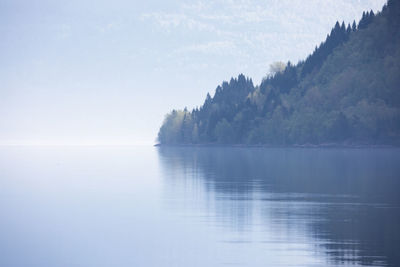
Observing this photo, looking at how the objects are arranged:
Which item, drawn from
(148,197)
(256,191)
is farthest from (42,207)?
(256,191)

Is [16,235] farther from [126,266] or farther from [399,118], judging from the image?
[399,118]

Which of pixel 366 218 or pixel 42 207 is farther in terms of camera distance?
pixel 42 207

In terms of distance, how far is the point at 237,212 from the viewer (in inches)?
1411

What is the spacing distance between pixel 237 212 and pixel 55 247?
13572mm

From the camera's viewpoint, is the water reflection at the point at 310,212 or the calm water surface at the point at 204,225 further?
the water reflection at the point at 310,212

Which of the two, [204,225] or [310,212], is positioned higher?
[310,212]

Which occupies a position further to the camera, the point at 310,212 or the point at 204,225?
the point at 310,212

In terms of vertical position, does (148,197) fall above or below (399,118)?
below

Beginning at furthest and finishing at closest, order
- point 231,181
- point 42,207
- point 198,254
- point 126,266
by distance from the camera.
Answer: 1. point 231,181
2. point 42,207
3. point 198,254
4. point 126,266

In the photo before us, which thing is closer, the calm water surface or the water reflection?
the calm water surface

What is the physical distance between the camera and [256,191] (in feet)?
155

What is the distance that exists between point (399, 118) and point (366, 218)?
17945cm

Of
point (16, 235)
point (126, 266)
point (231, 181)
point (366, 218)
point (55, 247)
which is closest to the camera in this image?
point (126, 266)

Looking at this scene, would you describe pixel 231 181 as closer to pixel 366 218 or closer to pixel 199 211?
pixel 199 211
